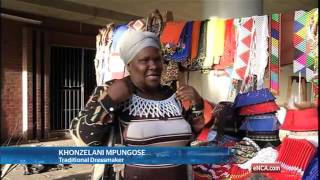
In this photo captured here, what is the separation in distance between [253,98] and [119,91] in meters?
1.33

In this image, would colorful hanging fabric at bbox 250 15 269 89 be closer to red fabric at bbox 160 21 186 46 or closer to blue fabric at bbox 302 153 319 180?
red fabric at bbox 160 21 186 46

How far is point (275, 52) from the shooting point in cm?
305

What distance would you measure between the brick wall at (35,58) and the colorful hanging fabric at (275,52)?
4.66 metres

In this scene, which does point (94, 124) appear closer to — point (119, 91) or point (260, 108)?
point (119, 91)

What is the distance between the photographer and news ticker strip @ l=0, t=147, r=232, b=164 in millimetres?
1398

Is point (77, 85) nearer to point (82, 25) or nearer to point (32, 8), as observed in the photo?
point (82, 25)

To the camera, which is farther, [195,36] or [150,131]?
[195,36]

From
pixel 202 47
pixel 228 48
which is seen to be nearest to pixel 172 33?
pixel 202 47

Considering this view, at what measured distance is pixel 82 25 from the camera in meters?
7.51

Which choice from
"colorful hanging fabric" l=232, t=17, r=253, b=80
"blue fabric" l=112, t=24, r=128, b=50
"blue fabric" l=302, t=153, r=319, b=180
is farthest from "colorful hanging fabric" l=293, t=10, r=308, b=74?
"blue fabric" l=112, t=24, r=128, b=50

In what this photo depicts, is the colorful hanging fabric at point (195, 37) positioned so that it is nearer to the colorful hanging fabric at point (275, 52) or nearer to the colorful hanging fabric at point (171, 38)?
the colorful hanging fabric at point (171, 38)

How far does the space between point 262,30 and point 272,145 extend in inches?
36.6

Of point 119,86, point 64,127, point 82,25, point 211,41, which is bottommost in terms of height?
point 64,127

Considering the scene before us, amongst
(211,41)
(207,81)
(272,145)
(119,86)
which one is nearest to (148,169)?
(119,86)
